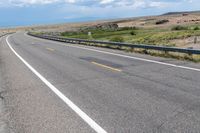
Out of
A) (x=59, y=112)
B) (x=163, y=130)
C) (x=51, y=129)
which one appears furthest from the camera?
(x=59, y=112)

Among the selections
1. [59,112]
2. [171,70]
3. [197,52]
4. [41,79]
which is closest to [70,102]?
[59,112]

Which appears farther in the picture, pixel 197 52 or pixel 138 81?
pixel 197 52

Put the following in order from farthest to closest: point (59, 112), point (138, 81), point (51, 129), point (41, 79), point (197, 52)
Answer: point (197, 52), point (41, 79), point (138, 81), point (59, 112), point (51, 129)

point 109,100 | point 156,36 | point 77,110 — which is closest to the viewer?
point 77,110

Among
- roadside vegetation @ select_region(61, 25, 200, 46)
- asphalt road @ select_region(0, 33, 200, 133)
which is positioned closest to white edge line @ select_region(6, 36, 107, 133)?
asphalt road @ select_region(0, 33, 200, 133)

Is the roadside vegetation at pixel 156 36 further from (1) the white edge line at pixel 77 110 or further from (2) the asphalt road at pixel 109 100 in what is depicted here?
(1) the white edge line at pixel 77 110

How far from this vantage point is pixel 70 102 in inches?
340

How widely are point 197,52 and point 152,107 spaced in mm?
9563

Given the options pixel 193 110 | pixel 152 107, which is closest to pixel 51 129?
pixel 152 107

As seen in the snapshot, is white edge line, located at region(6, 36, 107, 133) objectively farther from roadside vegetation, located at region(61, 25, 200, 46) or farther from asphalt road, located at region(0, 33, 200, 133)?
roadside vegetation, located at region(61, 25, 200, 46)

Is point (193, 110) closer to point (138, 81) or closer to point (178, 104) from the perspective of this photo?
point (178, 104)

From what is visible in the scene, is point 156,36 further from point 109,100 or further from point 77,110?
point 77,110

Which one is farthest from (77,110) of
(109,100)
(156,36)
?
(156,36)

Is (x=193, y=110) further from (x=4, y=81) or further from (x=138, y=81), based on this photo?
(x=4, y=81)
